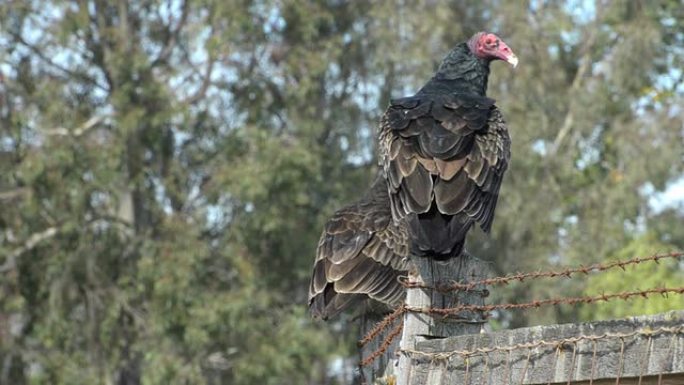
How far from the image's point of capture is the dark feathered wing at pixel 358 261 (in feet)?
23.8

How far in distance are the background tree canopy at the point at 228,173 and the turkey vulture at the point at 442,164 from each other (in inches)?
513

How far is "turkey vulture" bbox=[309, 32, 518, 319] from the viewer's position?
5.45 metres

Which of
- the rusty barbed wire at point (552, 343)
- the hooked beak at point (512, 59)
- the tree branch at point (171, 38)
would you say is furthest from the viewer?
the tree branch at point (171, 38)

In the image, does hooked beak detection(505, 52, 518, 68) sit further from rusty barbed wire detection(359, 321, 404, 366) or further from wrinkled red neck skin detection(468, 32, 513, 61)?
rusty barbed wire detection(359, 321, 404, 366)

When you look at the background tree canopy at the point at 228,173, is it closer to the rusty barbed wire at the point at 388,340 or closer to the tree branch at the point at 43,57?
the tree branch at the point at 43,57

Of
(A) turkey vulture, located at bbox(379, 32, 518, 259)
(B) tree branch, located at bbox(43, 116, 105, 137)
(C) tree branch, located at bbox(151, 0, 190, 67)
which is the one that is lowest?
(A) turkey vulture, located at bbox(379, 32, 518, 259)

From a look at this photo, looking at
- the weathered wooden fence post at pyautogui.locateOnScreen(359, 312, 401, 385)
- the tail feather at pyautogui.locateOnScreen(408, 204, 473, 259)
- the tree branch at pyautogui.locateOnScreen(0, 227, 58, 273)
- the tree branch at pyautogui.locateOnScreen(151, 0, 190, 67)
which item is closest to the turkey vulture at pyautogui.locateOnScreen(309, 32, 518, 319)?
the tail feather at pyautogui.locateOnScreen(408, 204, 473, 259)

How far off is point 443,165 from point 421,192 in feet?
0.70

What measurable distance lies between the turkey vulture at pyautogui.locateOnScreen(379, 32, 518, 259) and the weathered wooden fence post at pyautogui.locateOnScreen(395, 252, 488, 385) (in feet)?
0.62

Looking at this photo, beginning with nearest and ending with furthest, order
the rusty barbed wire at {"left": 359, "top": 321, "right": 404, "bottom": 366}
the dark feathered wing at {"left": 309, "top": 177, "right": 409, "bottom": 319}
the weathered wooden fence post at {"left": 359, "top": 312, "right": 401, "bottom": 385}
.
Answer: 1. the rusty barbed wire at {"left": 359, "top": 321, "right": 404, "bottom": 366}
2. the weathered wooden fence post at {"left": 359, "top": 312, "right": 401, "bottom": 385}
3. the dark feathered wing at {"left": 309, "top": 177, "right": 409, "bottom": 319}

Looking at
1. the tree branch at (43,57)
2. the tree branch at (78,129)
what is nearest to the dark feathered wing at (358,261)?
the tree branch at (78,129)

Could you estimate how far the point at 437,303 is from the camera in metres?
4.49

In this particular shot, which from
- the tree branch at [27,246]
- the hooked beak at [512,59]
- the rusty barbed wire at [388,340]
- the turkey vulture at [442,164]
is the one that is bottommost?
the rusty barbed wire at [388,340]

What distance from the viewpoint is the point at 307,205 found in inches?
822
